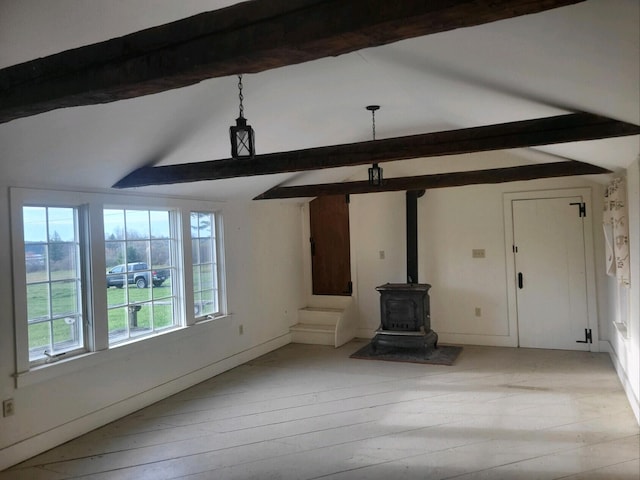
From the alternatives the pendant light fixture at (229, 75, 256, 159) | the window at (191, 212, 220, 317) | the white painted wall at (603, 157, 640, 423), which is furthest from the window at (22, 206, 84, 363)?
the white painted wall at (603, 157, 640, 423)

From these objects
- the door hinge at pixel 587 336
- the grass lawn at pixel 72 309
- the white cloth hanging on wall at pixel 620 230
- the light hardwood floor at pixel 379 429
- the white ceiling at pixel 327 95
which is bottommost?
the light hardwood floor at pixel 379 429

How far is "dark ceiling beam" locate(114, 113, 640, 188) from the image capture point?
2.60 metres

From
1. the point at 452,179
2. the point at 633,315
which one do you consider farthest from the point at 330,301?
the point at 633,315

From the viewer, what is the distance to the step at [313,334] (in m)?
6.34

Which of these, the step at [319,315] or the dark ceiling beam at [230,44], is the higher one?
the dark ceiling beam at [230,44]

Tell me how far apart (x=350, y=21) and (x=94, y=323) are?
343 cm

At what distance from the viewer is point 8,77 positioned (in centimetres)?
184

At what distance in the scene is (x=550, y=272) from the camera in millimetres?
5668

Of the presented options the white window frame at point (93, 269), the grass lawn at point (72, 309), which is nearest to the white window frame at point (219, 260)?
the white window frame at point (93, 269)

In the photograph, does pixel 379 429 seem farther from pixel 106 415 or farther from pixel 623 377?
pixel 623 377

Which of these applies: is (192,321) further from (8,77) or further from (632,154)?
(632,154)

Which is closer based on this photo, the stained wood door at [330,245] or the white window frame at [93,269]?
the white window frame at [93,269]

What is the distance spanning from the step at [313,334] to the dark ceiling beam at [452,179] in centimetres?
197

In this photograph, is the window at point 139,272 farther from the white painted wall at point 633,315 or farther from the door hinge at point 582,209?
the door hinge at point 582,209
